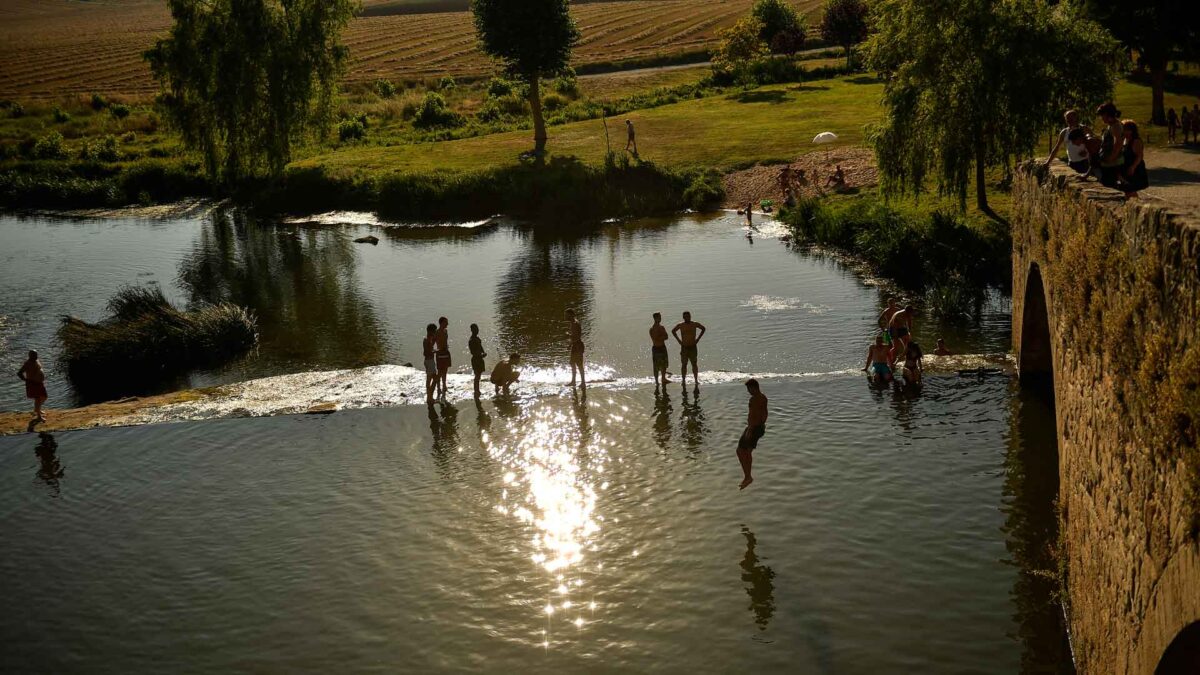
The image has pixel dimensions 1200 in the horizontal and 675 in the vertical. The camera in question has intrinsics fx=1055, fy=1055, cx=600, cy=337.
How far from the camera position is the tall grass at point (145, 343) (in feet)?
89.0

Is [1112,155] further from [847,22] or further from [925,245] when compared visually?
[847,22]

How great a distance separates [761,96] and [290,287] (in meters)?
35.7

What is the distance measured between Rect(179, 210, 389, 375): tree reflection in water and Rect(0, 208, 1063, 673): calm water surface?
428 millimetres

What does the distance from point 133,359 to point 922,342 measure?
20.1m

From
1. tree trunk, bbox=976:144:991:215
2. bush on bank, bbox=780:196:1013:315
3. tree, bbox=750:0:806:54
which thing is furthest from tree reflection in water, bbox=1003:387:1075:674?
tree, bbox=750:0:806:54

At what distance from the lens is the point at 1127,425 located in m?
9.67

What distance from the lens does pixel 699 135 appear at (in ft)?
175

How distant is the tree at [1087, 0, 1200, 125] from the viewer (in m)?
40.1

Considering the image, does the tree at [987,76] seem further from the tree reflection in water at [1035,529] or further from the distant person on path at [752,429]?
the distant person on path at [752,429]

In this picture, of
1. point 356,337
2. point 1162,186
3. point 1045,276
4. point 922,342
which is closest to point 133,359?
point 356,337

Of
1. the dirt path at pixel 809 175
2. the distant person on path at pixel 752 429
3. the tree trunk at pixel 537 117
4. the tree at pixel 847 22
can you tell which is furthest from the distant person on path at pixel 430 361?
the tree at pixel 847 22

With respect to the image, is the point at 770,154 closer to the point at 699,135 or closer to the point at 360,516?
the point at 699,135

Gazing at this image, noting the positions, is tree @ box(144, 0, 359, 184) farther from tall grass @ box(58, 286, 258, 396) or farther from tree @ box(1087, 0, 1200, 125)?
tree @ box(1087, 0, 1200, 125)

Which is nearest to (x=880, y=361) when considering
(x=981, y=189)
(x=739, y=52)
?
(x=981, y=189)
